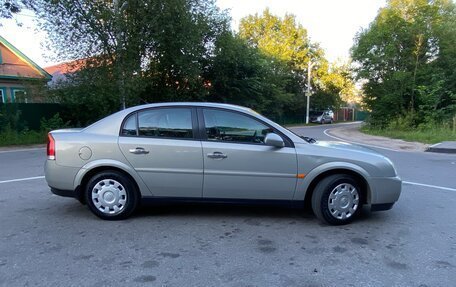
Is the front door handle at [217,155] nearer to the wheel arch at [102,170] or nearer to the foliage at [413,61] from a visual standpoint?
the wheel arch at [102,170]

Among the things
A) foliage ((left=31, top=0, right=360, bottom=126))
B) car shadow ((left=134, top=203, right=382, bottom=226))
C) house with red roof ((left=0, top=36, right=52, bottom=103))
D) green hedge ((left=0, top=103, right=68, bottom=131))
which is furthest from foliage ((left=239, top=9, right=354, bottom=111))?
car shadow ((left=134, top=203, right=382, bottom=226))

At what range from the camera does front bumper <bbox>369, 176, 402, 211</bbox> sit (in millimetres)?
4852

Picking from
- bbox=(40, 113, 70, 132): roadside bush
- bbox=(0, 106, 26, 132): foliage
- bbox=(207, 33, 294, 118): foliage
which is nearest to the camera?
bbox=(0, 106, 26, 132): foliage

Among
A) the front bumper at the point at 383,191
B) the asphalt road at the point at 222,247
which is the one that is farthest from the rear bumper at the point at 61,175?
the front bumper at the point at 383,191

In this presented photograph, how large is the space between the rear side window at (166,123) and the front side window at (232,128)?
0.88ft

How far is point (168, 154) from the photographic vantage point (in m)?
4.88

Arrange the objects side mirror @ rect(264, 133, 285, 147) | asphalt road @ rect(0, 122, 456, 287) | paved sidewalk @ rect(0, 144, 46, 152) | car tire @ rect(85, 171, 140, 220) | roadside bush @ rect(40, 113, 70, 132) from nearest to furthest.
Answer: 1. asphalt road @ rect(0, 122, 456, 287)
2. side mirror @ rect(264, 133, 285, 147)
3. car tire @ rect(85, 171, 140, 220)
4. paved sidewalk @ rect(0, 144, 46, 152)
5. roadside bush @ rect(40, 113, 70, 132)

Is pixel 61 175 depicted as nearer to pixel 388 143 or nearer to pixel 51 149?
pixel 51 149

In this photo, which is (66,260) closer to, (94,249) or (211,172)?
(94,249)

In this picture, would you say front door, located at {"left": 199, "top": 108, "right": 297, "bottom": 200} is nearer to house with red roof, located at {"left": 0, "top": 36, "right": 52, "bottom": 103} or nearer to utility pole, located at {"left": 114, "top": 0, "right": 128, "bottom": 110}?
utility pole, located at {"left": 114, "top": 0, "right": 128, "bottom": 110}

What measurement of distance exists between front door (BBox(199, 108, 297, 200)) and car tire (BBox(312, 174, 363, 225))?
14.5 inches

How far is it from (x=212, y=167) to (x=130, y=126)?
1279 millimetres

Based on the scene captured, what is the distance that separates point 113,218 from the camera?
4953 millimetres

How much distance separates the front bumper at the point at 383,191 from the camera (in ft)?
15.9
